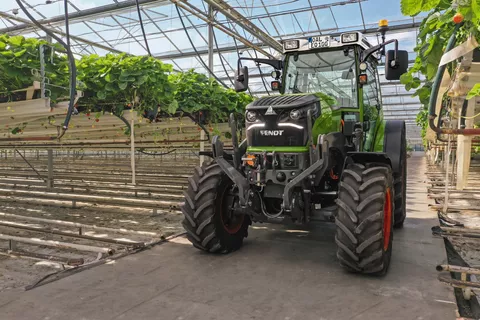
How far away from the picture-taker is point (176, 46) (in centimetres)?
1744

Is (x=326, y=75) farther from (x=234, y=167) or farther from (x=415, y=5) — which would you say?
(x=415, y=5)

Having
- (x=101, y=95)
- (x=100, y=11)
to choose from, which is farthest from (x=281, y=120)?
(x=100, y=11)

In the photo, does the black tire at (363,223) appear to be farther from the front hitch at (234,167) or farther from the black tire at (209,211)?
the black tire at (209,211)

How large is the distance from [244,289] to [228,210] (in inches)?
50.0

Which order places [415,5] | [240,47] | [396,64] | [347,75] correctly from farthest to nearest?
1. [240,47]
2. [347,75]
3. [396,64]
4. [415,5]

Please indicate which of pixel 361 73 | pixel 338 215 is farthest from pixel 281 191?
pixel 361 73

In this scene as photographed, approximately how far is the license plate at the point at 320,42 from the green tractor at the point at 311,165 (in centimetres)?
1

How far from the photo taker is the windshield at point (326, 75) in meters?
4.75

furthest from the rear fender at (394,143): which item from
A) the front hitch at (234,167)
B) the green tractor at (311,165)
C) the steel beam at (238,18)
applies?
the steel beam at (238,18)

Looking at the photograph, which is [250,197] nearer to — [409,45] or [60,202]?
[60,202]

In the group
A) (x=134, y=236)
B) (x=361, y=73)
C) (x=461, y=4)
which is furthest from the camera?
(x=134, y=236)

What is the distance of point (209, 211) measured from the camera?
4.29m

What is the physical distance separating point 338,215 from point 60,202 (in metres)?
6.05

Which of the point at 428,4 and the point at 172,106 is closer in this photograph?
the point at 428,4
